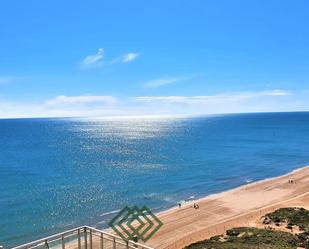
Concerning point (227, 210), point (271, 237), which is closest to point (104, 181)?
point (227, 210)

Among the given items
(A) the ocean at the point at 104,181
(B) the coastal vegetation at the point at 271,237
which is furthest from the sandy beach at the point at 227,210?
(A) the ocean at the point at 104,181

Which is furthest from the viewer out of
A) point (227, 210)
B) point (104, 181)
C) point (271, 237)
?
point (104, 181)

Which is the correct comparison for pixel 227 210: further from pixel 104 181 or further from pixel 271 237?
pixel 104 181

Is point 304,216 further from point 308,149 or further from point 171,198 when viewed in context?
point 308,149

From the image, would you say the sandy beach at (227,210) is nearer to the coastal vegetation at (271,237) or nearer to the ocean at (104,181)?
the coastal vegetation at (271,237)

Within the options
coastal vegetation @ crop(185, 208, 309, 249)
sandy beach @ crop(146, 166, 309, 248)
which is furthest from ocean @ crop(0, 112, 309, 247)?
coastal vegetation @ crop(185, 208, 309, 249)

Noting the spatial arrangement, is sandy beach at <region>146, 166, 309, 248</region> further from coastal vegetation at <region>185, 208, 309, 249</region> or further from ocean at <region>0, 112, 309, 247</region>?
ocean at <region>0, 112, 309, 247</region>

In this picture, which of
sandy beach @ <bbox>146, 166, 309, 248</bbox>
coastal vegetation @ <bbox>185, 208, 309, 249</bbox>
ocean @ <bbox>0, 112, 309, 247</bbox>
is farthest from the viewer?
ocean @ <bbox>0, 112, 309, 247</bbox>

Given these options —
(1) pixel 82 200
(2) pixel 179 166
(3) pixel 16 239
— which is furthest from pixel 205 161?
(3) pixel 16 239
